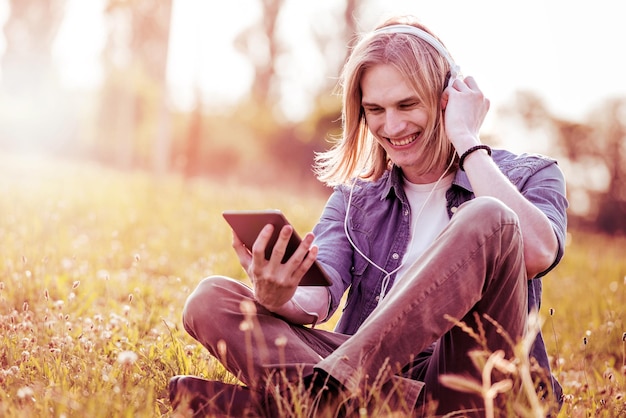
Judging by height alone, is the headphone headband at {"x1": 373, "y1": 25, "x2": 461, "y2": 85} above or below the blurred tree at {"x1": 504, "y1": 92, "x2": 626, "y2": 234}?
above

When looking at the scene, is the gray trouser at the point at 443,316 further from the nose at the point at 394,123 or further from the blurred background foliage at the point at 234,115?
the blurred background foliage at the point at 234,115

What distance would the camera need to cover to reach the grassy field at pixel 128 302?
8.91 feet

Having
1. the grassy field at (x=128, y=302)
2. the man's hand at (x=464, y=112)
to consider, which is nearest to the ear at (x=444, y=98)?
the man's hand at (x=464, y=112)

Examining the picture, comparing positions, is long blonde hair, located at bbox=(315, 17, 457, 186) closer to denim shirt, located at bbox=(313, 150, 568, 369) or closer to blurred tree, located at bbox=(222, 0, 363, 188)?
denim shirt, located at bbox=(313, 150, 568, 369)

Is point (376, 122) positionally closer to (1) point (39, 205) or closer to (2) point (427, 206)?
(2) point (427, 206)

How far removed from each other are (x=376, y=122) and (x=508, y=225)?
1112 millimetres

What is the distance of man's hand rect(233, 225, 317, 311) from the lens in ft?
8.13

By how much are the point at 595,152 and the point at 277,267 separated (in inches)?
832

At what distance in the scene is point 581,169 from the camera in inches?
861

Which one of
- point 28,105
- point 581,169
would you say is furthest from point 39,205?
point 28,105

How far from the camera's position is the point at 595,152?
2167 centimetres

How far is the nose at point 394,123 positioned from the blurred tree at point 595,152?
54.7 feet

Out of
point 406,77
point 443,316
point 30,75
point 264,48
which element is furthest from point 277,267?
point 30,75

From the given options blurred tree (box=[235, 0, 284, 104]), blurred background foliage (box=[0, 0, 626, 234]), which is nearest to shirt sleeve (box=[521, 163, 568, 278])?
blurred background foliage (box=[0, 0, 626, 234])
